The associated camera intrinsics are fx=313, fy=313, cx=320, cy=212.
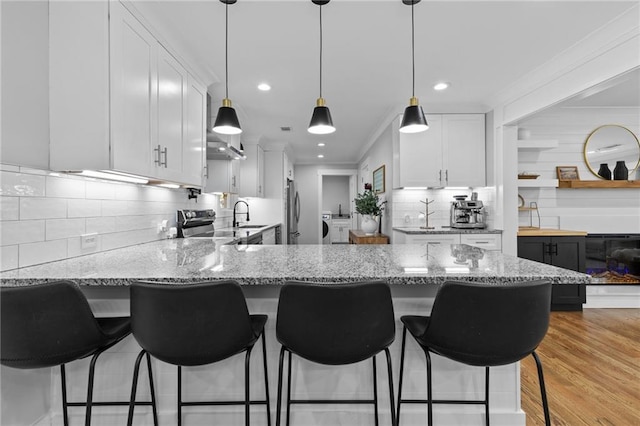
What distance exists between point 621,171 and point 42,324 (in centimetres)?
543

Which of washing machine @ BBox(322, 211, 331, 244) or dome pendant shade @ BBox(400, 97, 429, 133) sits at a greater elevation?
dome pendant shade @ BBox(400, 97, 429, 133)

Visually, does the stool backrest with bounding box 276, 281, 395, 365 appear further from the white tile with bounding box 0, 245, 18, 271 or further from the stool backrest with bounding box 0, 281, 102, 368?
the white tile with bounding box 0, 245, 18, 271

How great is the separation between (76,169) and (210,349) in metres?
1.28

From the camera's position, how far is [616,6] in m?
1.98

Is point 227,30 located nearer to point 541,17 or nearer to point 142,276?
point 142,276

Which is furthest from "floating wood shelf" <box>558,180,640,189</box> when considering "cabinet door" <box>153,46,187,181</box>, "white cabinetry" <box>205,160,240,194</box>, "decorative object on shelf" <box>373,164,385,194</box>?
"cabinet door" <box>153,46,187,181</box>

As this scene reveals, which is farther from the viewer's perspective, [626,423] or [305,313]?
[626,423]

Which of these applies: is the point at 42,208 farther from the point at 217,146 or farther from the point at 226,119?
the point at 217,146

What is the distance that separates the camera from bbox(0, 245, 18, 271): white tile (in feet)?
4.62

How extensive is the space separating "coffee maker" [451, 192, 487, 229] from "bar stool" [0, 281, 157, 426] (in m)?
3.70

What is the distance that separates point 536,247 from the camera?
11.5 ft

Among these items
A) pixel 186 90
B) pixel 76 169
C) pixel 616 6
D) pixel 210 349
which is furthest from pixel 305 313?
pixel 616 6

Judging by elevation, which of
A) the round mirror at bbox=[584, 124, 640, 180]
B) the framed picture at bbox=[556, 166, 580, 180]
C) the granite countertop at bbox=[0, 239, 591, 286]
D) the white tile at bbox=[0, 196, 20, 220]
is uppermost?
the round mirror at bbox=[584, 124, 640, 180]

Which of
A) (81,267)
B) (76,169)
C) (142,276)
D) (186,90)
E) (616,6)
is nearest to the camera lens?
(142,276)
